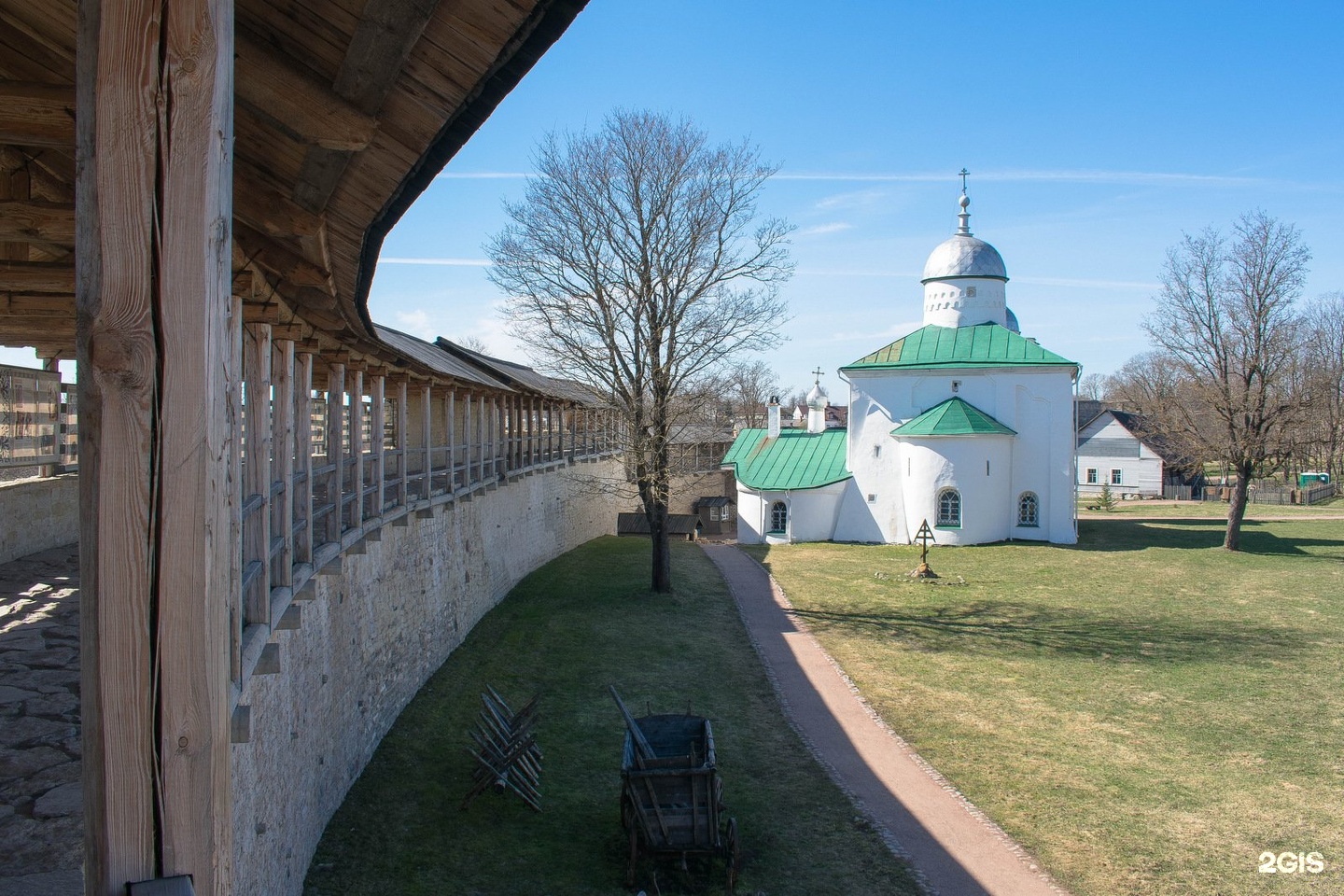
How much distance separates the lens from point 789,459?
32188 millimetres

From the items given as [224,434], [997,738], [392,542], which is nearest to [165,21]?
[224,434]

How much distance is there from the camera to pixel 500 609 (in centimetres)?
1855

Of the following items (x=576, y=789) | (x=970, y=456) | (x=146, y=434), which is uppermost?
(x=146, y=434)

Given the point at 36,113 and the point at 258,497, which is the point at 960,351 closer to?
the point at 258,497

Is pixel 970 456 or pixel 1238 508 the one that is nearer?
pixel 1238 508

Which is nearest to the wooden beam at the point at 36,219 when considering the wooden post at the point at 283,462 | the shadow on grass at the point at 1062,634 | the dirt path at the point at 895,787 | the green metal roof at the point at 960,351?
the wooden post at the point at 283,462

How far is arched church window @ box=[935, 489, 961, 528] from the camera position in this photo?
28750 mm

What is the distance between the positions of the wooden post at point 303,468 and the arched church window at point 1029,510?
2535cm

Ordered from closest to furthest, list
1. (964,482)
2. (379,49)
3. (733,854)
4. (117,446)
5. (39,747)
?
(117,446) → (379,49) → (39,747) → (733,854) → (964,482)

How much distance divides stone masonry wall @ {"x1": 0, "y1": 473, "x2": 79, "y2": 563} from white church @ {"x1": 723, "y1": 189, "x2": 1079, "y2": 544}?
813 inches

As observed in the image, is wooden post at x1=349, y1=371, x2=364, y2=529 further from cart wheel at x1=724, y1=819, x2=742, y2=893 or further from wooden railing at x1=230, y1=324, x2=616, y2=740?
cart wheel at x1=724, y1=819, x2=742, y2=893

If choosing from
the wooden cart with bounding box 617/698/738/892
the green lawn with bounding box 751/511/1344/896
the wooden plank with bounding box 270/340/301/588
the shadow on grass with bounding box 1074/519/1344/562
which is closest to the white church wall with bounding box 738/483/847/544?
the green lawn with bounding box 751/511/1344/896

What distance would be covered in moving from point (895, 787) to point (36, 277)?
9.89 meters

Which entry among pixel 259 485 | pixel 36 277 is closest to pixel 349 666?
pixel 36 277
